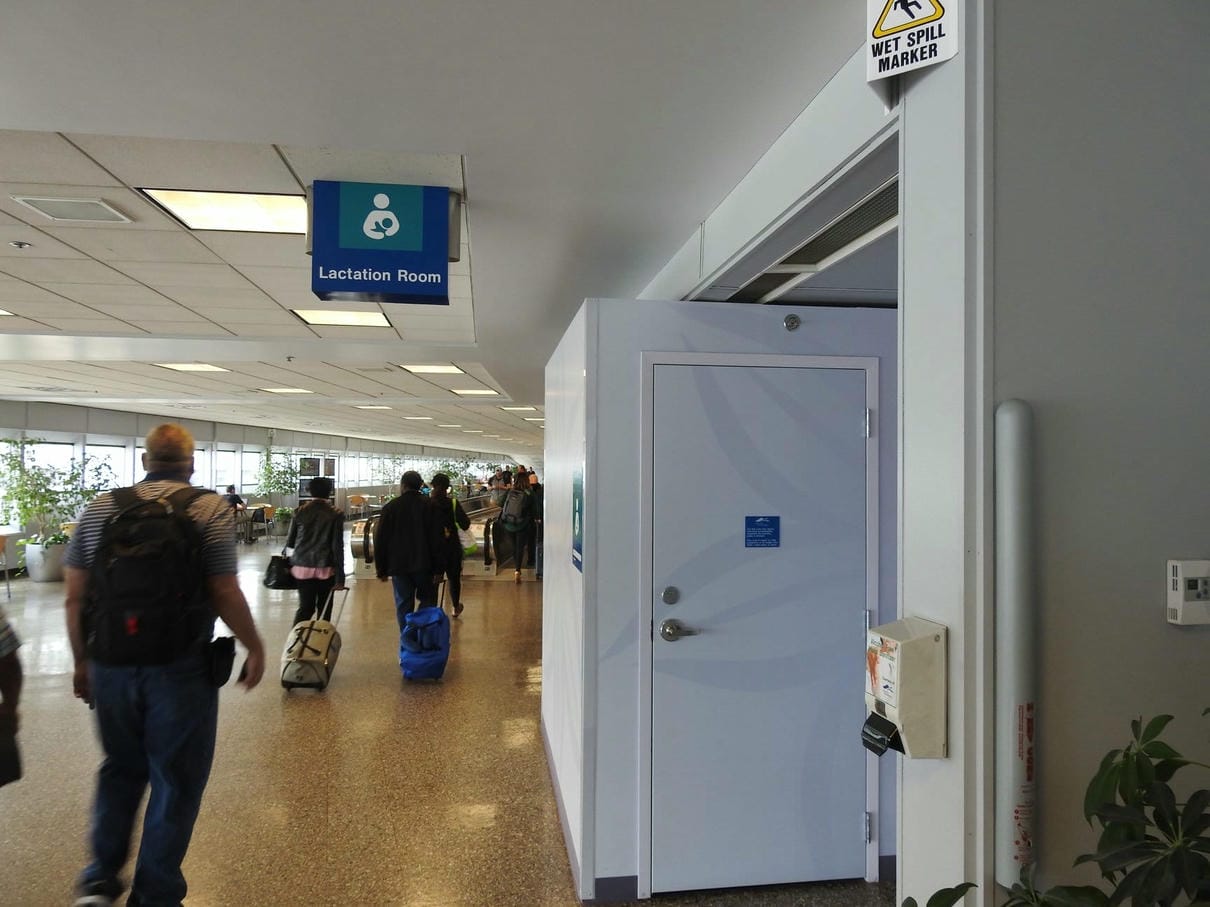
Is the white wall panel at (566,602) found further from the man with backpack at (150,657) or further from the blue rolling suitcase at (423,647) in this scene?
the man with backpack at (150,657)

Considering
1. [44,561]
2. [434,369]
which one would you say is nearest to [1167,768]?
[434,369]

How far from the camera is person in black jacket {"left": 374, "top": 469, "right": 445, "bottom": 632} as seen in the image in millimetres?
6434

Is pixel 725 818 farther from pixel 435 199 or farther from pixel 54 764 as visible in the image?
pixel 54 764

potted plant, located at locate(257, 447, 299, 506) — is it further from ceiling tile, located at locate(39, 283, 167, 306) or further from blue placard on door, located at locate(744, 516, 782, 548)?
blue placard on door, located at locate(744, 516, 782, 548)

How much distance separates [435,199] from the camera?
10.8 ft

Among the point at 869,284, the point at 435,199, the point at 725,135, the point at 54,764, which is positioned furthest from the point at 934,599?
the point at 54,764

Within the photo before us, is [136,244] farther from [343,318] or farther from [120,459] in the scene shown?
[120,459]

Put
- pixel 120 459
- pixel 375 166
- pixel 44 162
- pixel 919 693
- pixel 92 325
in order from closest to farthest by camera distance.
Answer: pixel 919 693
pixel 375 166
pixel 44 162
pixel 92 325
pixel 120 459

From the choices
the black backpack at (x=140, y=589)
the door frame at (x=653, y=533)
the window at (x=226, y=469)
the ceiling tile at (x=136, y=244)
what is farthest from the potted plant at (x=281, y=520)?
the door frame at (x=653, y=533)

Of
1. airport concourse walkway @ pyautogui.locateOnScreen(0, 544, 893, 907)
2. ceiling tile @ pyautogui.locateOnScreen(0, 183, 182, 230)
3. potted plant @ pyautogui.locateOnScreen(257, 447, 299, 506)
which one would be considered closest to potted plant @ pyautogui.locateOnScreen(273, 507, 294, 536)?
potted plant @ pyautogui.locateOnScreen(257, 447, 299, 506)

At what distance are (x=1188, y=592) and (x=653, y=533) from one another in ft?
6.56

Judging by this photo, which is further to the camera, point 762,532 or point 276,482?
point 276,482

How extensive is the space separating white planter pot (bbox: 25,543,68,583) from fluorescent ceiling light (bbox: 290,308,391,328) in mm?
8406

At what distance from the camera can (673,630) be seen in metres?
3.19
